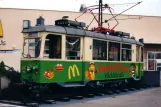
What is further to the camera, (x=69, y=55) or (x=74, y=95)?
(x=74, y=95)

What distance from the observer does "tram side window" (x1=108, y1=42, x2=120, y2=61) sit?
16.9m

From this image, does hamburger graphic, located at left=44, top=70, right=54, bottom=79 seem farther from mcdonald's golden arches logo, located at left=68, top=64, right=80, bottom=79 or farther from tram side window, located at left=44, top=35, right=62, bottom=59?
mcdonald's golden arches logo, located at left=68, top=64, right=80, bottom=79

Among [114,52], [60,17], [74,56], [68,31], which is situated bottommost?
[74,56]

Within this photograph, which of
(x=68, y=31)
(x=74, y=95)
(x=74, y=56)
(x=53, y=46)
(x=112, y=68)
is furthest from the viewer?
(x=112, y=68)

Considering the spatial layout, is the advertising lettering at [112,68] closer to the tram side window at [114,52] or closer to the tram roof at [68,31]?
the tram side window at [114,52]

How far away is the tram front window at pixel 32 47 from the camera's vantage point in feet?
43.4

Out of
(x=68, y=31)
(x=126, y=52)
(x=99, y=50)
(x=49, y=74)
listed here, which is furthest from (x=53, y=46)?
(x=126, y=52)

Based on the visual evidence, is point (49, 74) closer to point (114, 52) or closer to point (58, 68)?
point (58, 68)

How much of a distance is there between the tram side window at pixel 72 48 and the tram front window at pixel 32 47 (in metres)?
1.34

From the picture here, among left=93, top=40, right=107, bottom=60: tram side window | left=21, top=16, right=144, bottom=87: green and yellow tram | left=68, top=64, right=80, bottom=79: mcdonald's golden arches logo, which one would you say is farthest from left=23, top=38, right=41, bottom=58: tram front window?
left=93, top=40, right=107, bottom=60: tram side window

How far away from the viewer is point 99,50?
52.6 ft

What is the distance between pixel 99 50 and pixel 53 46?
3.06 metres

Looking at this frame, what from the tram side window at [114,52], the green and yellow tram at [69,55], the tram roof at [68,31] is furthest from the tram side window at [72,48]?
the tram side window at [114,52]

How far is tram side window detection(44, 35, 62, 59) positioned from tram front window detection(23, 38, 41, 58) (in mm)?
376
